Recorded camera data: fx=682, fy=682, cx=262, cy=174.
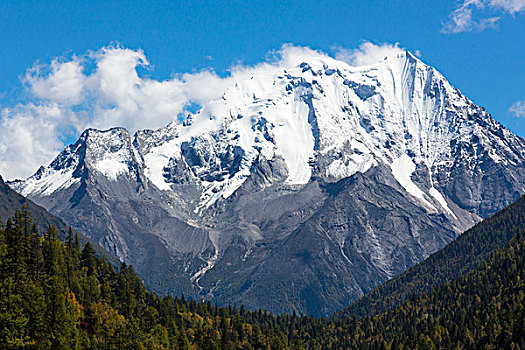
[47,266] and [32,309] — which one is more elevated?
[47,266]

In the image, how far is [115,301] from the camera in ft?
579

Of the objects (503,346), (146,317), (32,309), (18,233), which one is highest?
(18,233)

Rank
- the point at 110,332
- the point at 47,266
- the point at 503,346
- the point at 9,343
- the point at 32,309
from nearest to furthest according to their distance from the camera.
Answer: the point at 9,343, the point at 32,309, the point at 110,332, the point at 47,266, the point at 503,346

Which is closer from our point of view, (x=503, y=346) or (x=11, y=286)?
(x=11, y=286)

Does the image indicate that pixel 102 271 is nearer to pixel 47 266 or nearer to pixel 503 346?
pixel 47 266

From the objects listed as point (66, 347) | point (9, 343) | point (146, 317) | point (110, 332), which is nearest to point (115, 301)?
point (146, 317)

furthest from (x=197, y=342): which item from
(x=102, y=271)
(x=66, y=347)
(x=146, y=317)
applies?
(x=66, y=347)

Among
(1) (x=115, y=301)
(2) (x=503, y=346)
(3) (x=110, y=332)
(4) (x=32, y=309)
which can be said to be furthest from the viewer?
(2) (x=503, y=346)

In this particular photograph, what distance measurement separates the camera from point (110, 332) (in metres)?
140

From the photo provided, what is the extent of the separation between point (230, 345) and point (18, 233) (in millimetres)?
73254

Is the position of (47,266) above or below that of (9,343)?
above

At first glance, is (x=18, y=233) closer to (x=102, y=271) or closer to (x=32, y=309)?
(x=32, y=309)

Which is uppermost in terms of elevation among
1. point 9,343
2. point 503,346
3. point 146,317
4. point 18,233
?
point 18,233

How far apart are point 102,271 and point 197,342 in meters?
33.9
